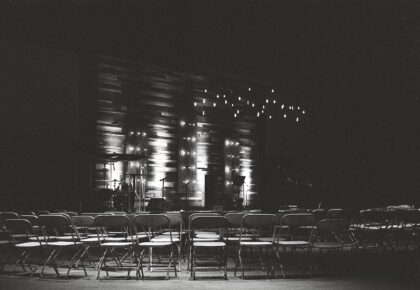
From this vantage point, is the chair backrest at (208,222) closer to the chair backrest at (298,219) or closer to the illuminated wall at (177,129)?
the chair backrest at (298,219)

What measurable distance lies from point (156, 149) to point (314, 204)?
6130mm

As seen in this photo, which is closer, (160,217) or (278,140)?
(160,217)

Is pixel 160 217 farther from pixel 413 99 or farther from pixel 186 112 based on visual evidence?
pixel 413 99

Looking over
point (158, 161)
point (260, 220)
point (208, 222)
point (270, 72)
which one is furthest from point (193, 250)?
point (270, 72)

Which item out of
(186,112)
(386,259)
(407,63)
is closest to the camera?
(386,259)

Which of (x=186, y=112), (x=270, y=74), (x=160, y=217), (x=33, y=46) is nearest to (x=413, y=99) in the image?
(x=270, y=74)

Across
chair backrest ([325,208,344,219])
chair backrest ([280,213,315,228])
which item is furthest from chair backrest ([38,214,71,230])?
chair backrest ([325,208,344,219])

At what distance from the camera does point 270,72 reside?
19312 millimetres

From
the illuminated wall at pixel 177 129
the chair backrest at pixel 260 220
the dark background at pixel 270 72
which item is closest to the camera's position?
the chair backrest at pixel 260 220

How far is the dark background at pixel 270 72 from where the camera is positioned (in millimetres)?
13344

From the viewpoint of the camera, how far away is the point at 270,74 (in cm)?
1939

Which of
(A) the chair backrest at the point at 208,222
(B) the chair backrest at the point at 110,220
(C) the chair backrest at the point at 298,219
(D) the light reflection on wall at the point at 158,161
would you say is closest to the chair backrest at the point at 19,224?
(B) the chair backrest at the point at 110,220

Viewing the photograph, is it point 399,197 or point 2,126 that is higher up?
point 2,126

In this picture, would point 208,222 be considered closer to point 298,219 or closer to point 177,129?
point 298,219
